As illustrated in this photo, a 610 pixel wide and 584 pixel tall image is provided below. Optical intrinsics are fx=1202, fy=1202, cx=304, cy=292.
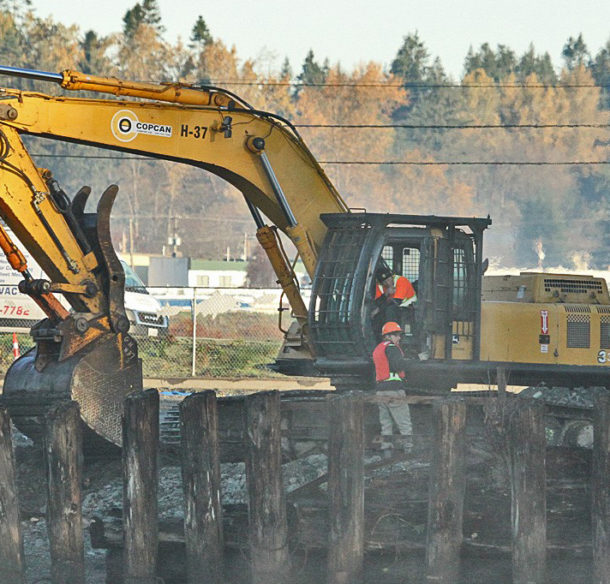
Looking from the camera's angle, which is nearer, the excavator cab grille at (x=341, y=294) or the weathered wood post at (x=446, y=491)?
the weathered wood post at (x=446, y=491)

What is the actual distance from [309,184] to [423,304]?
2146 millimetres

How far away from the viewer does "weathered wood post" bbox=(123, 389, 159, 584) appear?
9609mm

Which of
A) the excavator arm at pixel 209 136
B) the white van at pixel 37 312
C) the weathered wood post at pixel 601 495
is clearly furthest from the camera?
the white van at pixel 37 312

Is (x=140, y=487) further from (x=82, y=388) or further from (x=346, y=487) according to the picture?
(x=82, y=388)

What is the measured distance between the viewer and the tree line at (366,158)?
93312 mm

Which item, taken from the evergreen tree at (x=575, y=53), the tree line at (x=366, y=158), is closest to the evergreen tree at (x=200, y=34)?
the tree line at (x=366, y=158)

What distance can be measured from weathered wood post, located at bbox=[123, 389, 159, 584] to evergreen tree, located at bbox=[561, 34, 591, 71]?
135087 mm

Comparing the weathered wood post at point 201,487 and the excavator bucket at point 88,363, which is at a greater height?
the excavator bucket at point 88,363

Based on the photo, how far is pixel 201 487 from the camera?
965cm

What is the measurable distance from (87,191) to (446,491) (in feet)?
18.5

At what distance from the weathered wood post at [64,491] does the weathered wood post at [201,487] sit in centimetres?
87

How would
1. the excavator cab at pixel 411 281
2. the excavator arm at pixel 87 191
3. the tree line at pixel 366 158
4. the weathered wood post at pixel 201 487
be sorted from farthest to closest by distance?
the tree line at pixel 366 158
the excavator cab at pixel 411 281
the excavator arm at pixel 87 191
the weathered wood post at pixel 201 487

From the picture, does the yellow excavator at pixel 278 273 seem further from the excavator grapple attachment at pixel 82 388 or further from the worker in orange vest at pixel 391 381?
the worker in orange vest at pixel 391 381

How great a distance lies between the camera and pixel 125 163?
92938mm
